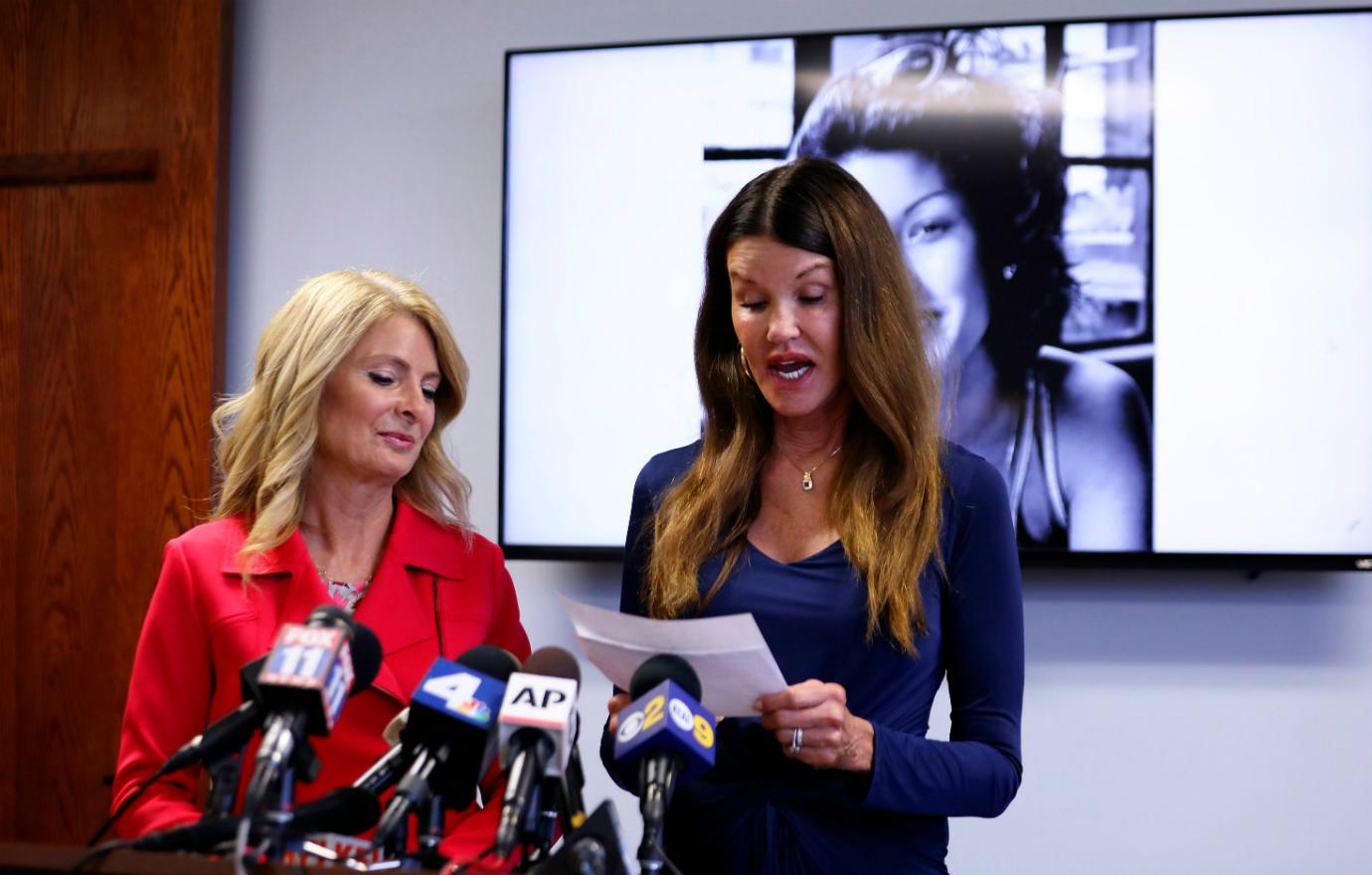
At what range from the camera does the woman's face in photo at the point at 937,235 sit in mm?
2834

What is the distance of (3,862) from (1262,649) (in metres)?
2.50

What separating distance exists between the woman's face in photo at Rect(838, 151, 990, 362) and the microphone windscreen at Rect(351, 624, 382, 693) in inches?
70.6

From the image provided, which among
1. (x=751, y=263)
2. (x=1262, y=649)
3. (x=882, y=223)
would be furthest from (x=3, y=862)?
(x=1262, y=649)

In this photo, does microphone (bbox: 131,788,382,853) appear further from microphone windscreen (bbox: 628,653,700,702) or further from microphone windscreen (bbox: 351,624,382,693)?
microphone windscreen (bbox: 628,653,700,702)

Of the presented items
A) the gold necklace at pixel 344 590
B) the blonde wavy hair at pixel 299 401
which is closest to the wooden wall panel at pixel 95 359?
the blonde wavy hair at pixel 299 401

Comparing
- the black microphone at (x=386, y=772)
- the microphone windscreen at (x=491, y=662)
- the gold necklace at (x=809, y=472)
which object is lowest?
the black microphone at (x=386, y=772)

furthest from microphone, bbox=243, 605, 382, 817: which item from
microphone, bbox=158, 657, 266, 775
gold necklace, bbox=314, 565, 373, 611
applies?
gold necklace, bbox=314, 565, 373, 611

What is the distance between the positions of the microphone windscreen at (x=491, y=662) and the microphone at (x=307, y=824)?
0.16 m

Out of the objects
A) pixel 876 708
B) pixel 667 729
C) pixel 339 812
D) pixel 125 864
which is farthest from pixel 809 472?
pixel 125 864

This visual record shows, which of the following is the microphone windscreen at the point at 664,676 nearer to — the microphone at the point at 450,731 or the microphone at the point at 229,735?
the microphone at the point at 450,731

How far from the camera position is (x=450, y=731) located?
121cm

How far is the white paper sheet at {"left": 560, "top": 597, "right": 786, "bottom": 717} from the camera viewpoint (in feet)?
4.29

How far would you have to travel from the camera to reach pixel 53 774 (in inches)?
126

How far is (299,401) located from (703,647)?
88cm
